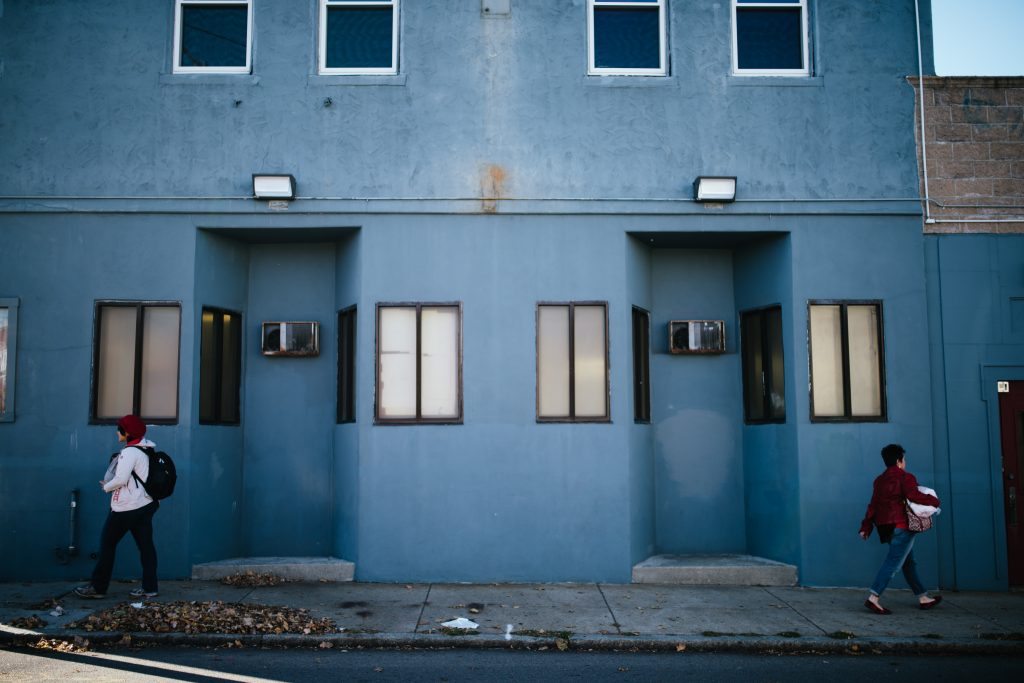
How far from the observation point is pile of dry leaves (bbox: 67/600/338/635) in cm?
823

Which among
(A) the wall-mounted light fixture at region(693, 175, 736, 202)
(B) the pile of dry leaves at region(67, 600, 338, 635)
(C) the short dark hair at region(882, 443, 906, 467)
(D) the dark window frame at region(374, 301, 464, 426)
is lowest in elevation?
(B) the pile of dry leaves at region(67, 600, 338, 635)

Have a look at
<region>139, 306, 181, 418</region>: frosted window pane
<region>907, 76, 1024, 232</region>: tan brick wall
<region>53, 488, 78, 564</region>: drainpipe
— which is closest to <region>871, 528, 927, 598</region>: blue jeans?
<region>907, 76, 1024, 232</region>: tan brick wall

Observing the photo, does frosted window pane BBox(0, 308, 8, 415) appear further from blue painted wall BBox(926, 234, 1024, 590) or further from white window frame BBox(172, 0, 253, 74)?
blue painted wall BBox(926, 234, 1024, 590)

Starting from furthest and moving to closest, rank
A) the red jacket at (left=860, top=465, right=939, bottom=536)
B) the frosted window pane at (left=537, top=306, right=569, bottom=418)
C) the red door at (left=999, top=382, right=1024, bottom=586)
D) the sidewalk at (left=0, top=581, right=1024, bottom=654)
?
the frosted window pane at (left=537, top=306, right=569, bottom=418), the red door at (left=999, top=382, right=1024, bottom=586), the red jacket at (left=860, top=465, right=939, bottom=536), the sidewalk at (left=0, top=581, right=1024, bottom=654)

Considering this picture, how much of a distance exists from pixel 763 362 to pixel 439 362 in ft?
13.7

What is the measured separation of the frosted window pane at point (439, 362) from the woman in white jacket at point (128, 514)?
3232 millimetres

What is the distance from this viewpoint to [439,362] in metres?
10.9

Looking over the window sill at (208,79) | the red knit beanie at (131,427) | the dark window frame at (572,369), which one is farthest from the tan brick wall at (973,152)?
the red knit beanie at (131,427)

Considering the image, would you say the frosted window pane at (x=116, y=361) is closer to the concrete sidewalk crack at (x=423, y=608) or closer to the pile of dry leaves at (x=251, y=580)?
the pile of dry leaves at (x=251, y=580)

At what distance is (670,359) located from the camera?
11672 mm

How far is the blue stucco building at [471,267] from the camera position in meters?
10.6

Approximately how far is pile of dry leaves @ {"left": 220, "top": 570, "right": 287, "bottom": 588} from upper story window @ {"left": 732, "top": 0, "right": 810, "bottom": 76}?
850 centimetres

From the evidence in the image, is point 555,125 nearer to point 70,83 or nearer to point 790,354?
point 790,354

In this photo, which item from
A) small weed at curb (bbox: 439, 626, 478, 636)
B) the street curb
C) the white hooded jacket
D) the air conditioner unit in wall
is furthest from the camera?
the air conditioner unit in wall
